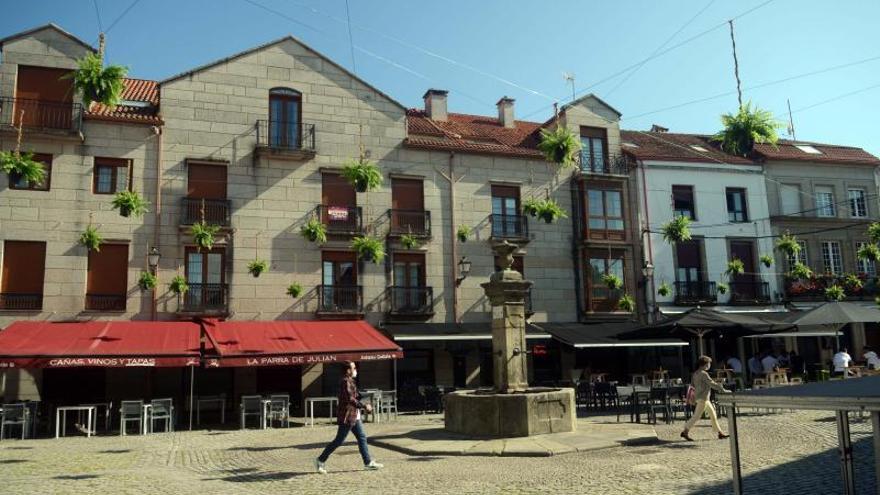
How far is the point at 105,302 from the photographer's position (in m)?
21.0

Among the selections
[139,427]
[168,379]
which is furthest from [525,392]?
[168,379]

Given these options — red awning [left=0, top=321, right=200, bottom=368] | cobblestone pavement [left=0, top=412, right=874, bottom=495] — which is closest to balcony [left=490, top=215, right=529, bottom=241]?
red awning [left=0, top=321, right=200, bottom=368]

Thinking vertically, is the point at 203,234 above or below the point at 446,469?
above

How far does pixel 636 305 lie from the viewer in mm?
27844

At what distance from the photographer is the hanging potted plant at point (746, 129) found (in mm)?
12547

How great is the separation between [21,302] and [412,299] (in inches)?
475

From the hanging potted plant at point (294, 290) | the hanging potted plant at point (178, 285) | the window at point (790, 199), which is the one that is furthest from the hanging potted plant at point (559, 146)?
the window at point (790, 199)

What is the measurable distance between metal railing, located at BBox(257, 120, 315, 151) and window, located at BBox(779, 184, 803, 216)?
20999mm

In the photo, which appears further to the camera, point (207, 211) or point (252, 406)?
point (207, 211)

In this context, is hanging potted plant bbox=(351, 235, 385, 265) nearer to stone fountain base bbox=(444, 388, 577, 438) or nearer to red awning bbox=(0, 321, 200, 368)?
red awning bbox=(0, 321, 200, 368)

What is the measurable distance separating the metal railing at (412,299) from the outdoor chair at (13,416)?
1122 centimetres

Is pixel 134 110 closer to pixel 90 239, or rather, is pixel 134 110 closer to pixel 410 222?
pixel 90 239

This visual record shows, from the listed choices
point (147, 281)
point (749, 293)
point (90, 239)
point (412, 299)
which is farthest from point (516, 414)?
point (749, 293)

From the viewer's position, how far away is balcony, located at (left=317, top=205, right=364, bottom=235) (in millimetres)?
23688
